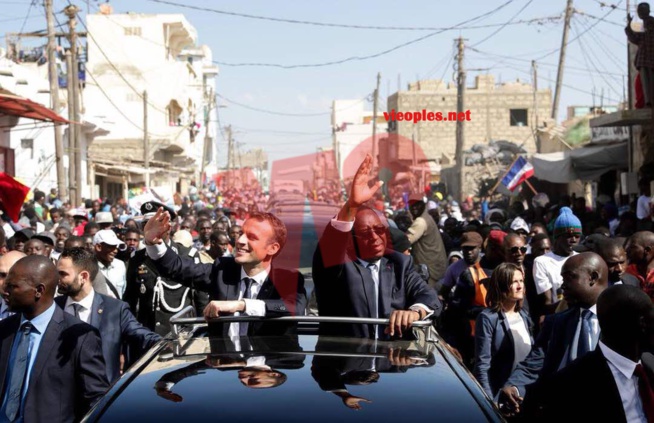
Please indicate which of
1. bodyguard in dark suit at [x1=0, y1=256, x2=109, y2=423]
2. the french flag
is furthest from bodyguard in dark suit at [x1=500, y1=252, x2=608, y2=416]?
the french flag

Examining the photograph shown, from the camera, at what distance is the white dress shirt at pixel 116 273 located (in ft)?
28.5

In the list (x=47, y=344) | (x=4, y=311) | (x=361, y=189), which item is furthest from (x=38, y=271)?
(x=361, y=189)

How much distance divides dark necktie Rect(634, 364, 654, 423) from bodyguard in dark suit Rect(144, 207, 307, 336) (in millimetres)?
1914

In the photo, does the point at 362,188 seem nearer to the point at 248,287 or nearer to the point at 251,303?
the point at 251,303

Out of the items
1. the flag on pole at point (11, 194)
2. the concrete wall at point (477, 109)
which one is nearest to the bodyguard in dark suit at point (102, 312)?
the flag on pole at point (11, 194)

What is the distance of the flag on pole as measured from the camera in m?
14.0

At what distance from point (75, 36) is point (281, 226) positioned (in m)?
21.9

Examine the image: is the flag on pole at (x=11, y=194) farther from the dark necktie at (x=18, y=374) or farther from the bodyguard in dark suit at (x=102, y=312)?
the dark necktie at (x=18, y=374)

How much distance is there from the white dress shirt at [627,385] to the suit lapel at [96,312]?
2971 mm

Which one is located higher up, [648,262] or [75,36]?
[75,36]

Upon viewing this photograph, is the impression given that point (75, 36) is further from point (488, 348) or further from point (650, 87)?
point (488, 348)

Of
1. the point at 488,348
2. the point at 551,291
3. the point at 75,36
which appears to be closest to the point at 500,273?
the point at 488,348

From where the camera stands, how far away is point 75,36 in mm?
26016

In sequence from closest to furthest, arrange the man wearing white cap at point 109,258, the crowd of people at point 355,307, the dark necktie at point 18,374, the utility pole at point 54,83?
the crowd of people at point 355,307
the dark necktie at point 18,374
the man wearing white cap at point 109,258
the utility pole at point 54,83
